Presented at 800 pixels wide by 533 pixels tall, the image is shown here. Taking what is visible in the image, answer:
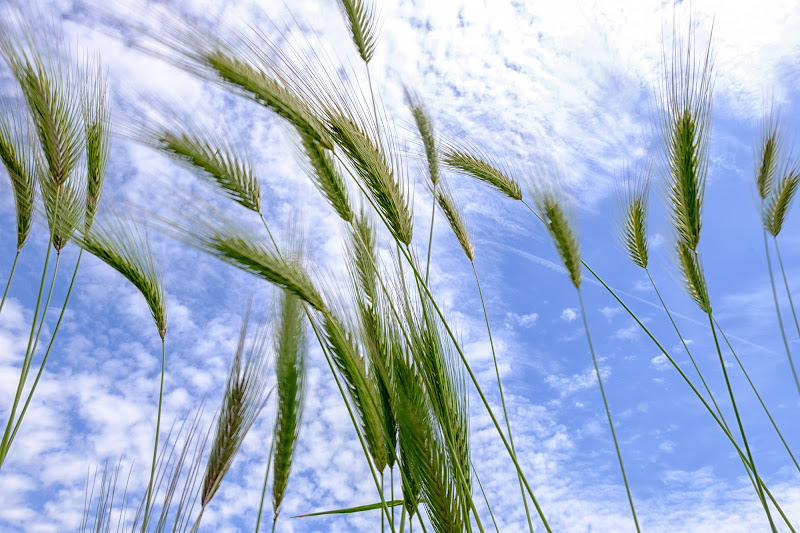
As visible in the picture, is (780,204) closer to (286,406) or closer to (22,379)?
(286,406)

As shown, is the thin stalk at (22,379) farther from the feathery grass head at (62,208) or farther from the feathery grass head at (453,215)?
the feathery grass head at (453,215)

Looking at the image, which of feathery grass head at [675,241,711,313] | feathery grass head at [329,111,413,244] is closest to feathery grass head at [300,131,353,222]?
feathery grass head at [329,111,413,244]

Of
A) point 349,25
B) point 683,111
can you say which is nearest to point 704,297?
point 683,111

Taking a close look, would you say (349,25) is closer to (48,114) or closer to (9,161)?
(48,114)

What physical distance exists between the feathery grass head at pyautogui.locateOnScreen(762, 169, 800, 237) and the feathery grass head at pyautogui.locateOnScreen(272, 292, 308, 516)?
94.3 inches

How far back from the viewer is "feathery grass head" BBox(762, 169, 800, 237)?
9.46 ft

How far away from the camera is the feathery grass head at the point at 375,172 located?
1.60m

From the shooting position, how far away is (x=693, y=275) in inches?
95.3

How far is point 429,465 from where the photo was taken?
4.37 feet

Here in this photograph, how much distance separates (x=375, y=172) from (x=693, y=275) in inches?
60.1

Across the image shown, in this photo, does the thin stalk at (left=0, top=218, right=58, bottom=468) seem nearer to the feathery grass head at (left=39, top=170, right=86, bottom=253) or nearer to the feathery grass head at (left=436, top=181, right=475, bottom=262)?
the feathery grass head at (left=39, top=170, right=86, bottom=253)

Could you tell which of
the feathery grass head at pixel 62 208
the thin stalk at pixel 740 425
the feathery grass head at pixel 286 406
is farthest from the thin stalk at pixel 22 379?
the thin stalk at pixel 740 425

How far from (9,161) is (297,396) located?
125 centimetres

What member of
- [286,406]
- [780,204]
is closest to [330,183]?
[286,406]
